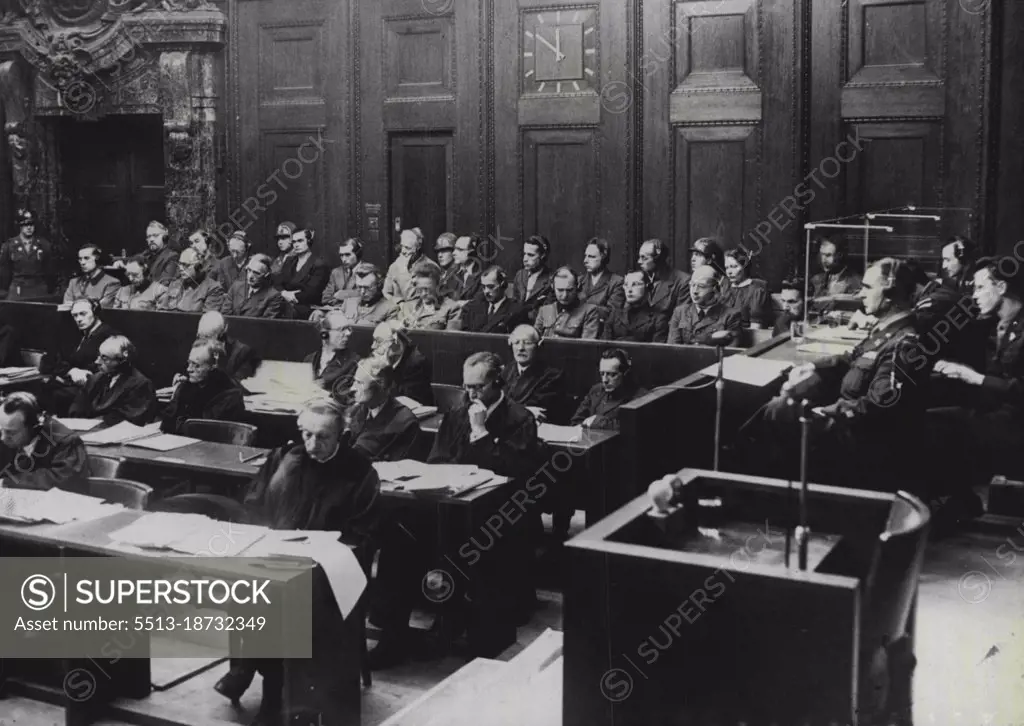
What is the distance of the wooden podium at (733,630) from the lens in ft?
11.4

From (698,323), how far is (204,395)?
11.6ft

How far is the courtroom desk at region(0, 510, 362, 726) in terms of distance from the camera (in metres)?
4.80

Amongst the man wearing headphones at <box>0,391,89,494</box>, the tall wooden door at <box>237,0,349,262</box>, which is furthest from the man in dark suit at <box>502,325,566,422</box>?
the tall wooden door at <box>237,0,349,262</box>

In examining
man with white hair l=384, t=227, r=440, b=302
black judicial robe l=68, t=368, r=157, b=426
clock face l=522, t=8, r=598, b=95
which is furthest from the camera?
clock face l=522, t=8, r=598, b=95

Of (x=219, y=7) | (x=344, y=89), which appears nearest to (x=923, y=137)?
(x=344, y=89)

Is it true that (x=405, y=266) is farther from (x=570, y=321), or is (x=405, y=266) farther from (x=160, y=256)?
(x=160, y=256)

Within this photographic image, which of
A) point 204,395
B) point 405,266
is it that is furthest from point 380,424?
point 405,266

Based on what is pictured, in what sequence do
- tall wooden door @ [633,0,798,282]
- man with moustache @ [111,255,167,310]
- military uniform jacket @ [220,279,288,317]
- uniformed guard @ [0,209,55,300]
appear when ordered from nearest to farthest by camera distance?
military uniform jacket @ [220,279,288,317] < tall wooden door @ [633,0,798,282] < man with moustache @ [111,255,167,310] < uniformed guard @ [0,209,55,300]

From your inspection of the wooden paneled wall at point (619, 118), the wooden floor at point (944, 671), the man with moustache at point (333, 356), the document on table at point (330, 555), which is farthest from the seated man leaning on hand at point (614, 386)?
the wooden paneled wall at point (619, 118)

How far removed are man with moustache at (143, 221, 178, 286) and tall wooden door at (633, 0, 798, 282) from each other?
186 inches

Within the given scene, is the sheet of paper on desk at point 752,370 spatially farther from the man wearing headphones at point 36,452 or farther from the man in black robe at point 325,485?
the man wearing headphones at point 36,452

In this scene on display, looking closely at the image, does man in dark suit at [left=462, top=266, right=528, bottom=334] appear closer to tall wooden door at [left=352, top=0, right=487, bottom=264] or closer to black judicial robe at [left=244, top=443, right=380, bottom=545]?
tall wooden door at [left=352, top=0, right=487, bottom=264]

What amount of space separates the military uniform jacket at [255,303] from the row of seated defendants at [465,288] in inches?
0.5

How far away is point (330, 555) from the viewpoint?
15.9ft
